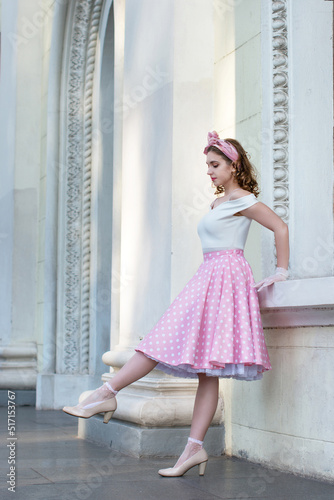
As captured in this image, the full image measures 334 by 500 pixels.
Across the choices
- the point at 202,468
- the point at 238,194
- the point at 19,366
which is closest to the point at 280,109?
the point at 238,194

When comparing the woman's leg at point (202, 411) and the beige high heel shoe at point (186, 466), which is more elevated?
the woman's leg at point (202, 411)

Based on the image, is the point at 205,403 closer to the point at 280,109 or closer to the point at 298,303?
the point at 298,303

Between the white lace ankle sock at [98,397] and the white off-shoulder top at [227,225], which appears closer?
the white lace ankle sock at [98,397]

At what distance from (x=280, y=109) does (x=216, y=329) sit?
135cm

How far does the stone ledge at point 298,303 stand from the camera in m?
3.73

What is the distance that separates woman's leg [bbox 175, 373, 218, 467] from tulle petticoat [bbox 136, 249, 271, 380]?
0.08 metres

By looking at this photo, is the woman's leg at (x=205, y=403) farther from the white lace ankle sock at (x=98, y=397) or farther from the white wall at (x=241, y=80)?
the white wall at (x=241, y=80)

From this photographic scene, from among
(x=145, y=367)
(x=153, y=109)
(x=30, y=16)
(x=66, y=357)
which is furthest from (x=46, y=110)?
(x=145, y=367)

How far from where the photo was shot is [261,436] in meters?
4.26

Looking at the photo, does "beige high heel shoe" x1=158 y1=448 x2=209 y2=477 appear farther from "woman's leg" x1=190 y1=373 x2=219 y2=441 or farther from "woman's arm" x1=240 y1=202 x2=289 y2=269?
"woman's arm" x1=240 y1=202 x2=289 y2=269

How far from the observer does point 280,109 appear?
4.35 meters

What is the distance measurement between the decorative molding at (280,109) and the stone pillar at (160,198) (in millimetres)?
664

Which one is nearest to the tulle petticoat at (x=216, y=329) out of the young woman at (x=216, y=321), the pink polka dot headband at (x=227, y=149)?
the young woman at (x=216, y=321)

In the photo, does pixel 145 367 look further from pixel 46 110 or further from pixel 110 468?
pixel 46 110
